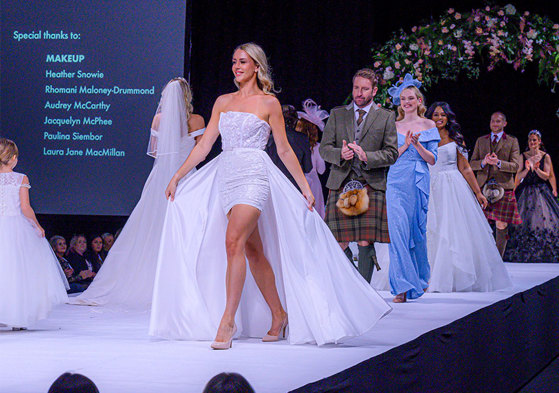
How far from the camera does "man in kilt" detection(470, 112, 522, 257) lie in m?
8.62

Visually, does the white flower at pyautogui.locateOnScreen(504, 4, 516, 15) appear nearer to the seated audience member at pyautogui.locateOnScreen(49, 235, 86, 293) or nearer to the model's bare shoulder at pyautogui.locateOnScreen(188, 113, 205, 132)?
the model's bare shoulder at pyautogui.locateOnScreen(188, 113, 205, 132)

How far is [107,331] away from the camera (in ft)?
13.8

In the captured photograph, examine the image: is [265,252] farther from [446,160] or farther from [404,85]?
[446,160]

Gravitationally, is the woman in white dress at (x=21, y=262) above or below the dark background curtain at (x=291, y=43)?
below

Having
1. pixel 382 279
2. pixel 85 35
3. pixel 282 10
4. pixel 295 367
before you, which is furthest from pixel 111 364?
pixel 282 10

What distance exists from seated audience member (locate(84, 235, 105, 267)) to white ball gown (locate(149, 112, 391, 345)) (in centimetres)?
329

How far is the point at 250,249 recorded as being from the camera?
13.0 ft

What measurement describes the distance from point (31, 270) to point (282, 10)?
5.35 m

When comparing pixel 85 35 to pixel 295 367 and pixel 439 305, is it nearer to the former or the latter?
pixel 439 305

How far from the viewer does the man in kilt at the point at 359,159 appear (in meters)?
5.09

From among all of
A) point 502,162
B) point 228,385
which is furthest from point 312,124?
point 228,385

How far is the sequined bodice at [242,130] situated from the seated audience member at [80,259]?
11.5 ft

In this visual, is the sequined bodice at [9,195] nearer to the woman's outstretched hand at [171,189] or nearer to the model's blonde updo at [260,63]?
the woman's outstretched hand at [171,189]

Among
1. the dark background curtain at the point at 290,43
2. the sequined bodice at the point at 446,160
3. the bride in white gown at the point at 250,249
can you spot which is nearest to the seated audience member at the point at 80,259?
the dark background curtain at the point at 290,43
